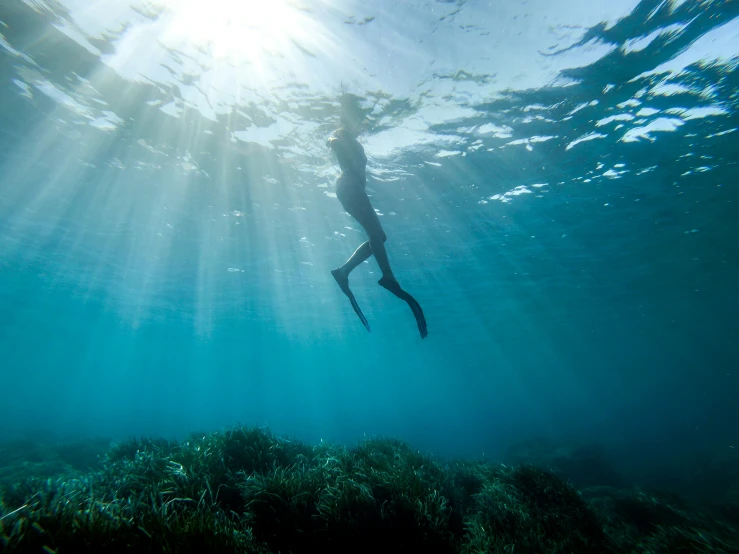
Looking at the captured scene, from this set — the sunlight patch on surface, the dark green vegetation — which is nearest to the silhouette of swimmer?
the sunlight patch on surface

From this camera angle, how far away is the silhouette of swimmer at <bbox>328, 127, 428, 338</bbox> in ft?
21.6

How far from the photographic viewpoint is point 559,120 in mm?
11211

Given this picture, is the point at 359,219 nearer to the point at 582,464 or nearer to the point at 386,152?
the point at 386,152

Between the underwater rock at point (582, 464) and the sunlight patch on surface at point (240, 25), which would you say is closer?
the sunlight patch on surface at point (240, 25)

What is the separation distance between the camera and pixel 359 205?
23.2ft

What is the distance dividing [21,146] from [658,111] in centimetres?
2423

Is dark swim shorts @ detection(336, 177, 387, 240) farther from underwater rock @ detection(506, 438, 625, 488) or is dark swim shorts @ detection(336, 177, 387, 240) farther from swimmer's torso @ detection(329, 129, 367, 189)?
underwater rock @ detection(506, 438, 625, 488)

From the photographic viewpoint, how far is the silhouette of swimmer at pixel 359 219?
6.59 m

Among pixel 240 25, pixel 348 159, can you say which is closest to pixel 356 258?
pixel 348 159

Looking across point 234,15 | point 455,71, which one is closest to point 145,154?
point 234,15

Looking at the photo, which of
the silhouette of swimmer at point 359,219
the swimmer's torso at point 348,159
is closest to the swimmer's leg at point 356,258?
the silhouette of swimmer at point 359,219

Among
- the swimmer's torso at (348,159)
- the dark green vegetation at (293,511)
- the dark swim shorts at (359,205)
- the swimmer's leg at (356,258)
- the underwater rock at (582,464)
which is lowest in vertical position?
the underwater rock at (582,464)

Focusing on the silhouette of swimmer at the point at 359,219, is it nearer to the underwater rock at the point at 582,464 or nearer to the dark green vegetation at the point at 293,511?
the dark green vegetation at the point at 293,511

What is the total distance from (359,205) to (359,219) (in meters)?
0.30
